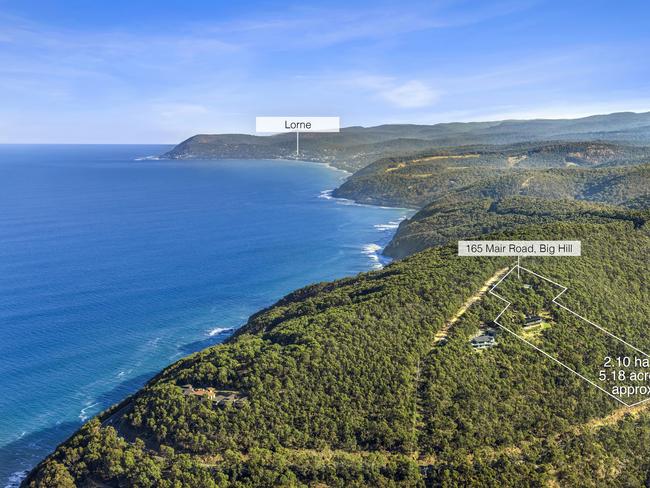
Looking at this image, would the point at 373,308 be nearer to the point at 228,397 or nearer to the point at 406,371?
the point at 406,371

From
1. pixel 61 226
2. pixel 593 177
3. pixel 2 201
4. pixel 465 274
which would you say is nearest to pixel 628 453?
pixel 465 274

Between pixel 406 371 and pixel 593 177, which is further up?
pixel 593 177

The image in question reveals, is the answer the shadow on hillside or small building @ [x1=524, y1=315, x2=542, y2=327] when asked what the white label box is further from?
the shadow on hillside

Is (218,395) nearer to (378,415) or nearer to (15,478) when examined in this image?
(378,415)

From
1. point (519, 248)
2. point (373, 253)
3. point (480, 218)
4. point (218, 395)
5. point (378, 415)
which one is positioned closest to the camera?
point (378, 415)

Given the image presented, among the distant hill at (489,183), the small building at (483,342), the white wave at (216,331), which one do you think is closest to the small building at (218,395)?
the small building at (483,342)

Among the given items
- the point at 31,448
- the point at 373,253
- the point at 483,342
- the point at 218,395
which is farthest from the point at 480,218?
the point at 31,448
